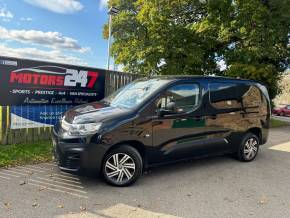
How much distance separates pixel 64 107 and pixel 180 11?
12.1 meters

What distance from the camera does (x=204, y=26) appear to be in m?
16.4

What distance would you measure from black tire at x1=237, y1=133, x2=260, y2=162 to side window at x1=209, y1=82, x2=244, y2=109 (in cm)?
84

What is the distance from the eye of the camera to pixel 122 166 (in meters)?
4.74

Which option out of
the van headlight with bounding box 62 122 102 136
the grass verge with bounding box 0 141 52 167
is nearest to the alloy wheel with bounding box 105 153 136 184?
the van headlight with bounding box 62 122 102 136

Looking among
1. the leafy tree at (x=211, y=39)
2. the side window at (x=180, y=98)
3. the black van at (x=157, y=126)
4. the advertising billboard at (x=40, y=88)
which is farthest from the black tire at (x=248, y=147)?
the leafy tree at (x=211, y=39)

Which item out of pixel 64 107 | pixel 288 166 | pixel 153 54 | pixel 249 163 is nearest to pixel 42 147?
pixel 64 107

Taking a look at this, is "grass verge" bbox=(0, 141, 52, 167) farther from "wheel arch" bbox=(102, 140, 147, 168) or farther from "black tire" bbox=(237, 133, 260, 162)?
"black tire" bbox=(237, 133, 260, 162)

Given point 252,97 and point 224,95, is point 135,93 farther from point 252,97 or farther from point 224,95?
point 252,97

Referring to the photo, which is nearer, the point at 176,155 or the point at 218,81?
the point at 176,155

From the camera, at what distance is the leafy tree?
48.0 feet

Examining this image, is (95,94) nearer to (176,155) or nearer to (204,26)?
(176,155)

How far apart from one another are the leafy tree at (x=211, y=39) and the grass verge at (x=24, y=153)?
31.4ft

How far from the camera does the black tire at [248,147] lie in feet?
21.8

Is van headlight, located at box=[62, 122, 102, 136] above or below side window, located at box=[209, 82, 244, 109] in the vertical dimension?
below
